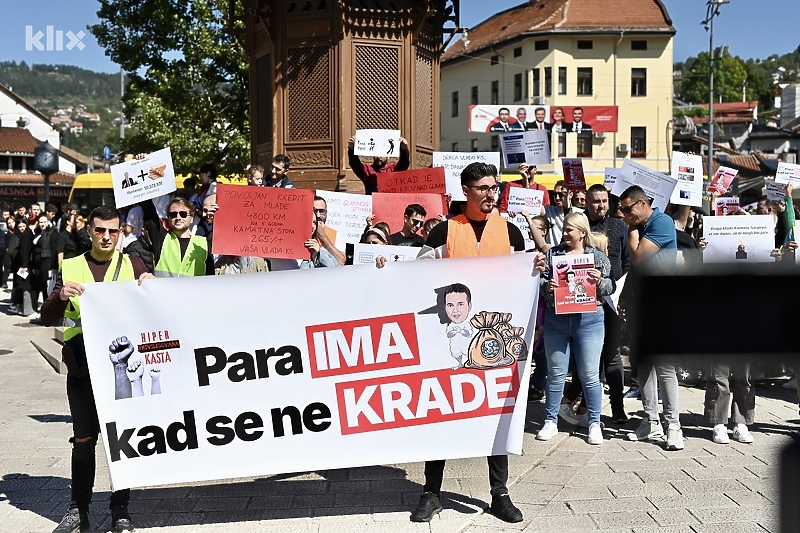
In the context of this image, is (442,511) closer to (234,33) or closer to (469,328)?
(469,328)

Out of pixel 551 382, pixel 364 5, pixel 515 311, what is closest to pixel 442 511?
pixel 515 311

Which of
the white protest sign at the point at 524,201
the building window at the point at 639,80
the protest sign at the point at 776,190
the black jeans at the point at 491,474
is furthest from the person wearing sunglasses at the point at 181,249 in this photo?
the building window at the point at 639,80

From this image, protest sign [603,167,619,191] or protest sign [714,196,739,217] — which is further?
protest sign [714,196,739,217]

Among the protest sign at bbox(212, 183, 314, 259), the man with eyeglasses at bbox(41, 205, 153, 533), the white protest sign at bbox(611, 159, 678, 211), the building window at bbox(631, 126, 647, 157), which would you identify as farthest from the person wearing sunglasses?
the building window at bbox(631, 126, 647, 157)

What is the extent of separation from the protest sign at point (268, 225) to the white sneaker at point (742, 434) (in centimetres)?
375

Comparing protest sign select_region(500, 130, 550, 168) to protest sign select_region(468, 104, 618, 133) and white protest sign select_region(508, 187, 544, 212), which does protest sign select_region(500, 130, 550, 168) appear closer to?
white protest sign select_region(508, 187, 544, 212)

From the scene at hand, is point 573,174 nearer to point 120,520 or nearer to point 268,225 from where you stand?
point 268,225

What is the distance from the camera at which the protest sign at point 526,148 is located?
1134 centimetres

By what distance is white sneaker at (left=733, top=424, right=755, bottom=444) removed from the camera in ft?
25.4

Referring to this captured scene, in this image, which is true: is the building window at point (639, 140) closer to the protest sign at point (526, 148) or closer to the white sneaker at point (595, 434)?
the protest sign at point (526, 148)

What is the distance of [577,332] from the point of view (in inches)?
300

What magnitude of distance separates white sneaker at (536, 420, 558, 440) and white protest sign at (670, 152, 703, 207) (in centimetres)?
376

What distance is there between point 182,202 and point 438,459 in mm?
2577

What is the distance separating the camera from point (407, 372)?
19.1ft
